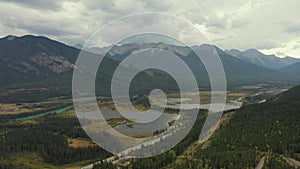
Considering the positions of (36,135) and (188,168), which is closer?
(188,168)

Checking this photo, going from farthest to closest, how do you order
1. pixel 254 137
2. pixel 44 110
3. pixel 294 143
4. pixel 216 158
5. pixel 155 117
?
pixel 44 110 → pixel 155 117 → pixel 254 137 → pixel 294 143 → pixel 216 158

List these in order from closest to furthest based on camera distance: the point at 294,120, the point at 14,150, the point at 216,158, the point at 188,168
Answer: the point at 188,168, the point at 216,158, the point at 14,150, the point at 294,120

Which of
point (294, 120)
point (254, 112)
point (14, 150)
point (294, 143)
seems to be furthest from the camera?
point (254, 112)

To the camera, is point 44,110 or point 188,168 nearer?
point 188,168

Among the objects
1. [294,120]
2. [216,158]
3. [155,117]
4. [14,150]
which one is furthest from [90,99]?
[216,158]

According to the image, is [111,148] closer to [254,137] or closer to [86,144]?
[86,144]

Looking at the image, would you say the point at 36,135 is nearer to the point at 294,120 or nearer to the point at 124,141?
the point at 124,141

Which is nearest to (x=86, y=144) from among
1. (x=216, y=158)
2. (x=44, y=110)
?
(x=216, y=158)

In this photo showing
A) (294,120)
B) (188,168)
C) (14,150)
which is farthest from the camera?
(294,120)
